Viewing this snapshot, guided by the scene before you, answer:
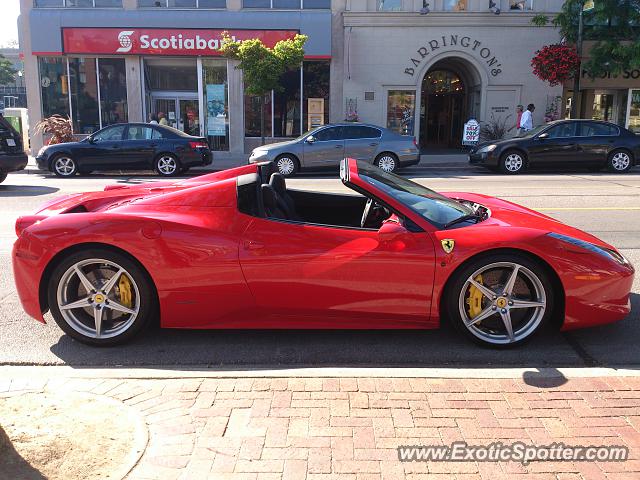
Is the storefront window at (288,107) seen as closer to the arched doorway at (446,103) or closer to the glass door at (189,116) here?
the glass door at (189,116)

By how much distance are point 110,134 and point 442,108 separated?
15.7 m

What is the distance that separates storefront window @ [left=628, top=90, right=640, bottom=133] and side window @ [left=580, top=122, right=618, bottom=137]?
939 centimetres

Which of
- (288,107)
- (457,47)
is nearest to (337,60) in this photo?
(288,107)

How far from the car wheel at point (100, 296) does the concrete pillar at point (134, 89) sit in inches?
805

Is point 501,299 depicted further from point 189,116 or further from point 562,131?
point 189,116

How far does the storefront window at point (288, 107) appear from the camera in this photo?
23.3 m

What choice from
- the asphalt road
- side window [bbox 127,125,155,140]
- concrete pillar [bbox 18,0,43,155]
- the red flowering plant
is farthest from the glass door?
the asphalt road

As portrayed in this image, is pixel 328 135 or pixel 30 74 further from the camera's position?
pixel 30 74

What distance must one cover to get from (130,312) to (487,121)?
21.8m

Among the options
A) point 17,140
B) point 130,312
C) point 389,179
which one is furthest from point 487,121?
point 130,312

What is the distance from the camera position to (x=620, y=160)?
16672mm

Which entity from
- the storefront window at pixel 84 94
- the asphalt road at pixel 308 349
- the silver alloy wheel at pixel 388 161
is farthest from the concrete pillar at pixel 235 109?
the asphalt road at pixel 308 349

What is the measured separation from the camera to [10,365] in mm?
4086

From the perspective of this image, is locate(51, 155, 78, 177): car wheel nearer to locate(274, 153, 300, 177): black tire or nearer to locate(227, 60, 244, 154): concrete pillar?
locate(274, 153, 300, 177): black tire
